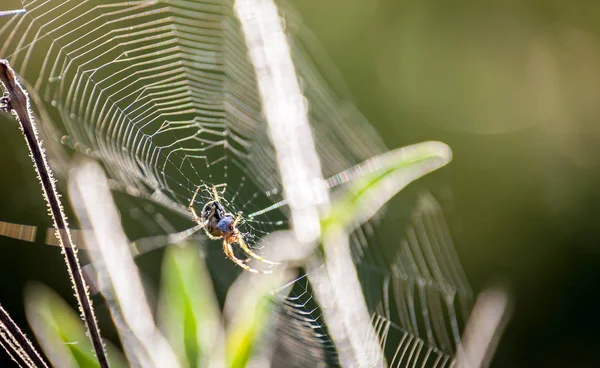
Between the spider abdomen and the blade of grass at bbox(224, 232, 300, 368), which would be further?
the spider abdomen

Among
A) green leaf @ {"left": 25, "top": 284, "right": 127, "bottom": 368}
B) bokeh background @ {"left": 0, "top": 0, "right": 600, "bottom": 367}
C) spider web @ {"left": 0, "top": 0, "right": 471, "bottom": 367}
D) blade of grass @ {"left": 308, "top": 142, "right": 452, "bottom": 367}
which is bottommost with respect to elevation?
green leaf @ {"left": 25, "top": 284, "right": 127, "bottom": 368}

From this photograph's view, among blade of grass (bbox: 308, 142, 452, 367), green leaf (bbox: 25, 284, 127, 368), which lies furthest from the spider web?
green leaf (bbox: 25, 284, 127, 368)

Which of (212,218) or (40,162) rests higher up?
(212,218)

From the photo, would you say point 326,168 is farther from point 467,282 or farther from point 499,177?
point 499,177

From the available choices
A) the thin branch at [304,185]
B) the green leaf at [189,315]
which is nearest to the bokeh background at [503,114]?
the thin branch at [304,185]

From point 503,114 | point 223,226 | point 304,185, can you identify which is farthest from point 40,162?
point 503,114

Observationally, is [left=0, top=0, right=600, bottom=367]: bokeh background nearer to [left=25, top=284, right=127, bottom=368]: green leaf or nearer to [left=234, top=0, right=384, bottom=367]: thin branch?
[left=234, top=0, right=384, bottom=367]: thin branch

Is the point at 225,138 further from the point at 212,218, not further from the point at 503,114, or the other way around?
the point at 503,114
